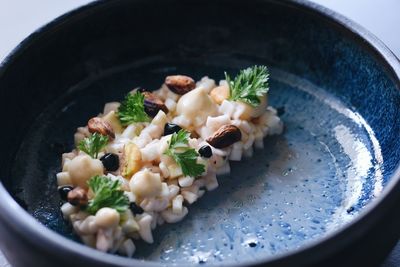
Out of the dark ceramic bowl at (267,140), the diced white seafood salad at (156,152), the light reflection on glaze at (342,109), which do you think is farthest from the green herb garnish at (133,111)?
the light reflection on glaze at (342,109)

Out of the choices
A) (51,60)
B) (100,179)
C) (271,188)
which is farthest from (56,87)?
(271,188)

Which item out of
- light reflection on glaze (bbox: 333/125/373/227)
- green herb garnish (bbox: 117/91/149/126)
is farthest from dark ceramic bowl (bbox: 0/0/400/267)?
green herb garnish (bbox: 117/91/149/126)

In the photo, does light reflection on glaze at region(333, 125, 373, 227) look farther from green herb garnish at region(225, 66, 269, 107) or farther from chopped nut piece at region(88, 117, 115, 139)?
chopped nut piece at region(88, 117, 115, 139)

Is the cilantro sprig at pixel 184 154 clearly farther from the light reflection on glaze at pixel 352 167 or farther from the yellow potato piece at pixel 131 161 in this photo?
the light reflection on glaze at pixel 352 167

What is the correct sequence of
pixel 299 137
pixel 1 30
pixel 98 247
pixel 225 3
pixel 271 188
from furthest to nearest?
pixel 1 30 < pixel 225 3 < pixel 299 137 < pixel 271 188 < pixel 98 247

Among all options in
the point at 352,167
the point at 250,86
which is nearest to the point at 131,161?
the point at 250,86

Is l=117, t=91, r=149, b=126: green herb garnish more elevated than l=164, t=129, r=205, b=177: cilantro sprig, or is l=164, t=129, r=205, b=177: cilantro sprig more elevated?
l=117, t=91, r=149, b=126: green herb garnish

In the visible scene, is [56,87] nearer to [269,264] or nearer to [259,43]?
[259,43]
